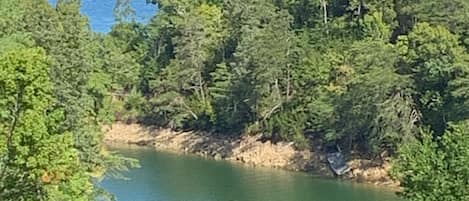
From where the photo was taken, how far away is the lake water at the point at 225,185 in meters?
36.6

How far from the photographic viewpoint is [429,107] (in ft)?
131

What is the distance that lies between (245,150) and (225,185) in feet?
23.8

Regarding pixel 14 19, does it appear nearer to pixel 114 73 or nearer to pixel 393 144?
pixel 393 144

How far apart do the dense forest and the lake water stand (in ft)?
7.91

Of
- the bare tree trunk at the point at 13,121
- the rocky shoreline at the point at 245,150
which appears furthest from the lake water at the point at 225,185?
the bare tree trunk at the point at 13,121

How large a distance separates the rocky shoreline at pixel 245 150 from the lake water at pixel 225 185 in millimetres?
961

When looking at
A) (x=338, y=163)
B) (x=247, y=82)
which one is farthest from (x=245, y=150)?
(x=338, y=163)

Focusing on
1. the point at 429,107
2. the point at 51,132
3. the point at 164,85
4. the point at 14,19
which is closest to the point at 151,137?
the point at 164,85

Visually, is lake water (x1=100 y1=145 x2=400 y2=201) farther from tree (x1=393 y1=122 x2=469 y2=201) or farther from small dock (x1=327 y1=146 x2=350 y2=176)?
tree (x1=393 y1=122 x2=469 y2=201)

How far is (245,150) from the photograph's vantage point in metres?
46.6

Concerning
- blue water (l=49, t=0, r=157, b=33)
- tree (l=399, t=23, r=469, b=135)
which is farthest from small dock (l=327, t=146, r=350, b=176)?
blue water (l=49, t=0, r=157, b=33)

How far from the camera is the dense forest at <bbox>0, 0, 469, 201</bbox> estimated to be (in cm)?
1161

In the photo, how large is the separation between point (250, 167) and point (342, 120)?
5.15 meters

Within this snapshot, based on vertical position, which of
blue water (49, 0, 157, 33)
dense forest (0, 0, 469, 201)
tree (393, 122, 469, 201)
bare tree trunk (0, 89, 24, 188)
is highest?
blue water (49, 0, 157, 33)
